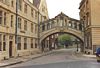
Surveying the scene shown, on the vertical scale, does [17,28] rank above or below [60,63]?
above

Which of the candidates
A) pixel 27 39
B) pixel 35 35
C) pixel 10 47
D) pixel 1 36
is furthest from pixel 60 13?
pixel 1 36

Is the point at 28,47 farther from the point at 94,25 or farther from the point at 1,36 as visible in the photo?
the point at 1,36

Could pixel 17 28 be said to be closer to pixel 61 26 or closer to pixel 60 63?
pixel 60 63

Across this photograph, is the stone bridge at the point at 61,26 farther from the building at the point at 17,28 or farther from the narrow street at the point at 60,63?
the narrow street at the point at 60,63

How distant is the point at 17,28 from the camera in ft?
Answer: 137

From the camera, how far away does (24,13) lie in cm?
4697

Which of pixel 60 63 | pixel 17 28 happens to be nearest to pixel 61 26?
pixel 17 28

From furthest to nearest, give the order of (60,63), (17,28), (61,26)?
(61,26), (17,28), (60,63)

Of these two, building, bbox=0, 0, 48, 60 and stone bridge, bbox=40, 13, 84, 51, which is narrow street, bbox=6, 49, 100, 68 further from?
stone bridge, bbox=40, 13, 84, 51

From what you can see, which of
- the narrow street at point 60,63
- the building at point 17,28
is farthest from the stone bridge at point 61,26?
the narrow street at point 60,63

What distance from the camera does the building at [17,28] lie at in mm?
34781

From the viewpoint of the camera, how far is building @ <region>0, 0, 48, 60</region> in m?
34.8

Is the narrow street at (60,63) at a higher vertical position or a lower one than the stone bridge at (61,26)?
lower

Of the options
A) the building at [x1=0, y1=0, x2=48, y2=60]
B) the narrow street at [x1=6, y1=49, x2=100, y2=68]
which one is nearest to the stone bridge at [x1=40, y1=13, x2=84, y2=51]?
the building at [x1=0, y1=0, x2=48, y2=60]
